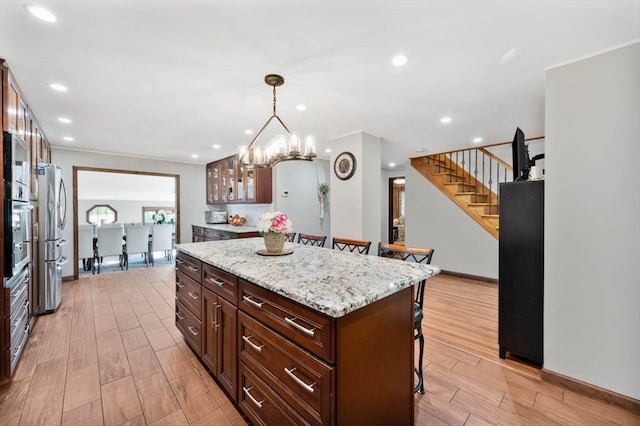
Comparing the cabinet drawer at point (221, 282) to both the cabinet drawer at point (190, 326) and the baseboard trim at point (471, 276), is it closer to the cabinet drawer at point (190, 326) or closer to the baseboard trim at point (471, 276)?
the cabinet drawer at point (190, 326)

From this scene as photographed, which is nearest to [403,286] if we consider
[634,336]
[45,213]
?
[634,336]

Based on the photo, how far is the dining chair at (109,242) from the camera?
5227 millimetres

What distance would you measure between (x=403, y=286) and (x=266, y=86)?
202 centimetres

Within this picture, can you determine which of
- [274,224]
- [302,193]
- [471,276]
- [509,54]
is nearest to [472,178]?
[471,276]

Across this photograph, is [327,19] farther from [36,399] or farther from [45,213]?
[45,213]

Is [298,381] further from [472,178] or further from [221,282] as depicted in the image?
[472,178]

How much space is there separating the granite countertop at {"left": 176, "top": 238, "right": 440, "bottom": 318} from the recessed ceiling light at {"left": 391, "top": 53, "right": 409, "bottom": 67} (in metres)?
1.46

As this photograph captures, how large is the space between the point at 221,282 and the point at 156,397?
932 mm

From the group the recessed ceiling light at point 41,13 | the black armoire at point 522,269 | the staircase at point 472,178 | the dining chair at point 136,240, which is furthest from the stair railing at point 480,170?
the dining chair at point 136,240

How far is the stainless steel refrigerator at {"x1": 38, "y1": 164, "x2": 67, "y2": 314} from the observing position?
3.09 m

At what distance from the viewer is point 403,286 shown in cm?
129

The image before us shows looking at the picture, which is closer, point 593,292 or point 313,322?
point 313,322

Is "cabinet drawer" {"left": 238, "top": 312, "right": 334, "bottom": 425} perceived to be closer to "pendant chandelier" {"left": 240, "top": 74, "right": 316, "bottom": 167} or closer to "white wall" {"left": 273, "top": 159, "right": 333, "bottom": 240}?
"pendant chandelier" {"left": 240, "top": 74, "right": 316, "bottom": 167}

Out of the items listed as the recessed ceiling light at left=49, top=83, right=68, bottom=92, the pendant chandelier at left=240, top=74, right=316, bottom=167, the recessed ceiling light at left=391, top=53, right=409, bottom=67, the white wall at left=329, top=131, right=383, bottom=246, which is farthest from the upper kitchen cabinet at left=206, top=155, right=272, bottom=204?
the recessed ceiling light at left=391, top=53, right=409, bottom=67
